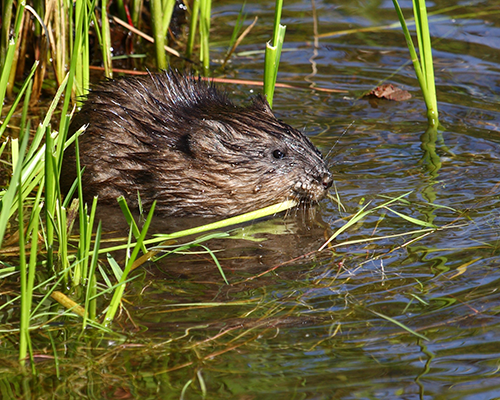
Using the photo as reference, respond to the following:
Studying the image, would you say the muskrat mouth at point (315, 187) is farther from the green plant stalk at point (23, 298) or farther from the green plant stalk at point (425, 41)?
the green plant stalk at point (23, 298)

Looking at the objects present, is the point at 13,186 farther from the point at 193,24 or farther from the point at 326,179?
the point at 193,24

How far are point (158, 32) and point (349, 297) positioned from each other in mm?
3448

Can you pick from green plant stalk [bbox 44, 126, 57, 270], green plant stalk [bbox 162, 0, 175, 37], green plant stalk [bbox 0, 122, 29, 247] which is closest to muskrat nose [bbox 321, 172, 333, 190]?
green plant stalk [bbox 44, 126, 57, 270]

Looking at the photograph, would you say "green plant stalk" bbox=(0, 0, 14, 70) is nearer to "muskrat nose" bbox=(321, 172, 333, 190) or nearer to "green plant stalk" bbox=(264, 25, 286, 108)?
"green plant stalk" bbox=(264, 25, 286, 108)

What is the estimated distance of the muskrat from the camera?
4391mm

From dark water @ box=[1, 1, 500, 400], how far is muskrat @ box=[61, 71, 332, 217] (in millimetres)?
264

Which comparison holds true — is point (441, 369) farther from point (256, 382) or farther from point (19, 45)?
point (19, 45)

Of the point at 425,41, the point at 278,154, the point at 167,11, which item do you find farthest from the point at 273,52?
the point at 167,11

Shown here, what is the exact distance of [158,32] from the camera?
5.98 metres

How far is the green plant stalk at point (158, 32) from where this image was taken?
582 cm

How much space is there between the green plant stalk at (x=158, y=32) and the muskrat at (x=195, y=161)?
1603 mm

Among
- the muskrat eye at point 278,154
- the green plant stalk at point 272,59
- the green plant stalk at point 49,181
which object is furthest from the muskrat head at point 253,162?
the green plant stalk at point 49,181

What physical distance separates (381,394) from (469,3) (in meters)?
6.00

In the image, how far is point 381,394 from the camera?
2623 millimetres
